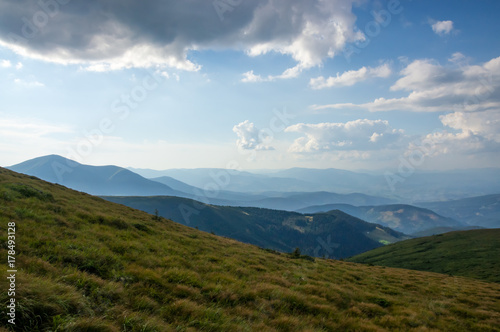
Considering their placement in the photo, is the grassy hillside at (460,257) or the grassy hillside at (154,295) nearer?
the grassy hillside at (154,295)

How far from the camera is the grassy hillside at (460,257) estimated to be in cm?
6393

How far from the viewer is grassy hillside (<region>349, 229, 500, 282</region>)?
63934 millimetres

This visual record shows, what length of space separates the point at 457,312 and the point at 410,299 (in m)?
2.47

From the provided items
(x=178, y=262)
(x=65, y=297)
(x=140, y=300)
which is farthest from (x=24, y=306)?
(x=178, y=262)

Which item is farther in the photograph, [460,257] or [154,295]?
[460,257]

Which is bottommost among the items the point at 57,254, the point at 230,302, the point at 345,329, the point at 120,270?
the point at 345,329

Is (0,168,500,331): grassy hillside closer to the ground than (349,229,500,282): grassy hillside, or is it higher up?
higher up

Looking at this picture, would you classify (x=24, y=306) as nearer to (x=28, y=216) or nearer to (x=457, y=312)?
(x=28, y=216)

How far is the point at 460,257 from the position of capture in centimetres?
8069

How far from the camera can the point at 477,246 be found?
92.5 metres

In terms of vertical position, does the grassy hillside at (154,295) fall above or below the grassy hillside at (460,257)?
above

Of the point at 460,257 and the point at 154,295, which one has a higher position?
the point at 154,295

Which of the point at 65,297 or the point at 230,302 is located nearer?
the point at 65,297

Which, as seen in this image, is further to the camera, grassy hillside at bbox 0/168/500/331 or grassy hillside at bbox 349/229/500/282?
grassy hillside at bbox 349/229/500/282
